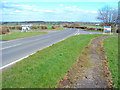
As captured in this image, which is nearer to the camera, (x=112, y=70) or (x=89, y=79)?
(x=89, y=79)

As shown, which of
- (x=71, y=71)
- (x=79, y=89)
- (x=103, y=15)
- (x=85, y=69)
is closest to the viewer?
(x=79, y=89)

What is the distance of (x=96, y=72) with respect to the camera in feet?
21.5

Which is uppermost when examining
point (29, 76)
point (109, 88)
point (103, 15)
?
point (103, 15)

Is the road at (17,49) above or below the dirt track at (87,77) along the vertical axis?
above

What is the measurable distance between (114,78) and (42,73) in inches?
118

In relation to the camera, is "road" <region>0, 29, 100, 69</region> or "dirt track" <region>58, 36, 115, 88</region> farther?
"road" <region>0, 29, 100, 69</region>

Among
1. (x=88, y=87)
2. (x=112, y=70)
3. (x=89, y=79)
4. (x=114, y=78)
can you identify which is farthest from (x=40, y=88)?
(x=112, y=70)

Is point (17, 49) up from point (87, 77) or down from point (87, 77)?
up

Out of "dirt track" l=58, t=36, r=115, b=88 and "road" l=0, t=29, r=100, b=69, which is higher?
"road" l=0, t=29, r=100, b=69

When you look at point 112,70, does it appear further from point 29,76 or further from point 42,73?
point 29,76

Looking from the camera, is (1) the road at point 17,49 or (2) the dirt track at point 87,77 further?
(1) the road at point 17,49

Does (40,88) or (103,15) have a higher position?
(103,15)

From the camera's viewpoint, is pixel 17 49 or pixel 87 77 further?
pixel 17 49

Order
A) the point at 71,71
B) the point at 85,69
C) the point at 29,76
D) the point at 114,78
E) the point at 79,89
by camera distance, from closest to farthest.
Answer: the point at 79,89 < the point at 29,76 < the point at 114,78 < the point at 71,71 < the point at 85,69
